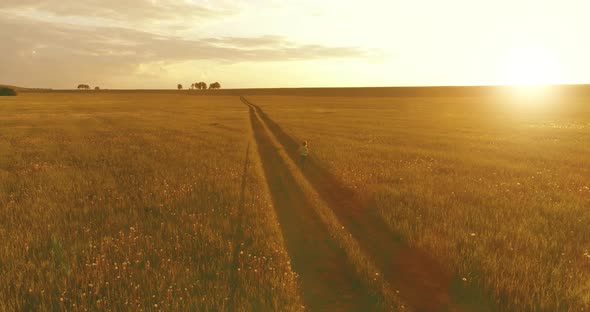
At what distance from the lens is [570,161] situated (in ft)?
50.1

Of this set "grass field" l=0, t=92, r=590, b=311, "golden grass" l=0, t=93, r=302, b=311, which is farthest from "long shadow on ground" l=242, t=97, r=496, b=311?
"golden grass" l=0, t=93, r=302, b=311

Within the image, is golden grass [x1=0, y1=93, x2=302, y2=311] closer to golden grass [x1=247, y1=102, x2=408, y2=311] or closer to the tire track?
the tire track

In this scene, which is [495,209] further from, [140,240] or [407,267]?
[140,240]

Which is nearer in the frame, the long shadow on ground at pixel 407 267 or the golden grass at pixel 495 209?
the long shadow on ground at pixel 407 267

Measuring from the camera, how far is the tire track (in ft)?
16.0

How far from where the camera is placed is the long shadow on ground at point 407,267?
191 inches

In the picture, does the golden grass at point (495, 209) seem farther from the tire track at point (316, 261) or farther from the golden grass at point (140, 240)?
the golden grass at point (140, 240)

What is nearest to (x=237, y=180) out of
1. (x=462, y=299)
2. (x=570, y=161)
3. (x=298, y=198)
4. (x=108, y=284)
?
(x=298, y=198)

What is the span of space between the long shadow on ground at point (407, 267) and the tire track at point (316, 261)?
597mm

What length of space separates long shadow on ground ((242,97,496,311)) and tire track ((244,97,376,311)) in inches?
23.5

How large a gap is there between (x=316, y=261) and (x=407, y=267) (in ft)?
5.11

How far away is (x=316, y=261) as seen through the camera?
597 centimetres

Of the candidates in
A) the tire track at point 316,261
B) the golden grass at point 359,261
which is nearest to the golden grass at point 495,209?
the golden grass at point 359,261

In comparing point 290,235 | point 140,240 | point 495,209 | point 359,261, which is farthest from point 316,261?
point 495,209
